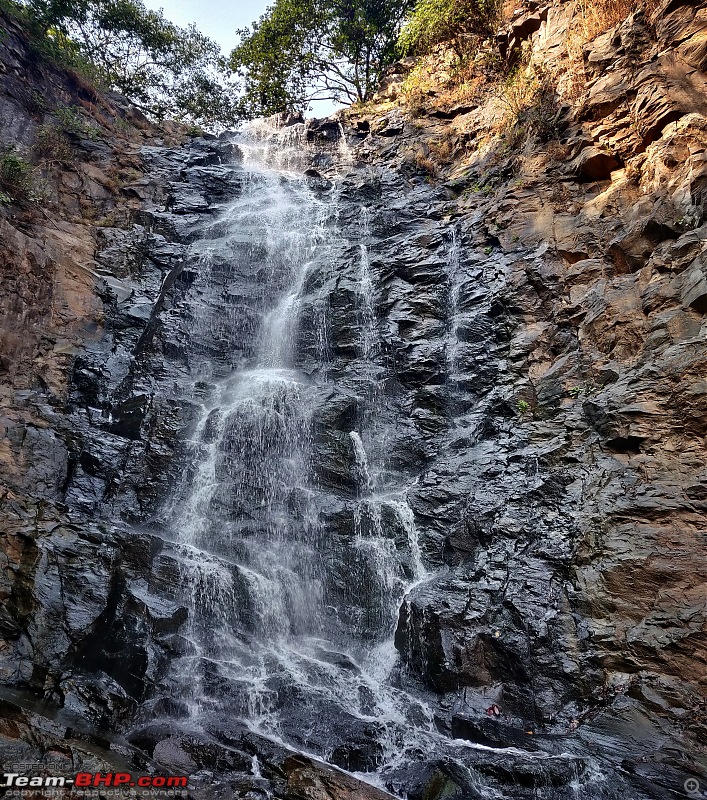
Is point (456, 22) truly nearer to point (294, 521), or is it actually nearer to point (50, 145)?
point (50, 145)

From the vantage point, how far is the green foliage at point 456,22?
58.0ft

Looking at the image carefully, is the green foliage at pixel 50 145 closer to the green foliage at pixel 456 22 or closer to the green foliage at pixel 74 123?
the green foliage at pixel 74 123

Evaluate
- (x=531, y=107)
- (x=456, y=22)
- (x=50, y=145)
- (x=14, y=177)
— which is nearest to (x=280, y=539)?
(x=14, y=177)

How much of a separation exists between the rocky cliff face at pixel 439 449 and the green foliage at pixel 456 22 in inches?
113

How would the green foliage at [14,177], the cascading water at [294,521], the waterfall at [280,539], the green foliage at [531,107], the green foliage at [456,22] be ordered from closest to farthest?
1. the cascading water at [294,521]
2. the waterfall at [280,539]
3. the green foliage at [14,177]
4. the green foliage at [531,107]
5. the green foliage at [456,22]

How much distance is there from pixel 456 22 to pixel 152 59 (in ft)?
47.0

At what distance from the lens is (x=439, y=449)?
1101 centimetres

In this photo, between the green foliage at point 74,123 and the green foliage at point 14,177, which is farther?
the green foliage at point 74,123

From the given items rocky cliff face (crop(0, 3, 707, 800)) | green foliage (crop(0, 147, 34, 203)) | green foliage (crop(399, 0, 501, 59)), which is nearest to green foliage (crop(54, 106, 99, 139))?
rocky cliff face (crop(0, 3, 707, 800))

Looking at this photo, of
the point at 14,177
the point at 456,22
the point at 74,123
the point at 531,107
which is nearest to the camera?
the point at 14,177

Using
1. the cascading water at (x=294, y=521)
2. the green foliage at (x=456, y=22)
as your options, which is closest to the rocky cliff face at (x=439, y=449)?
the cascading water at (x=294, y=521)

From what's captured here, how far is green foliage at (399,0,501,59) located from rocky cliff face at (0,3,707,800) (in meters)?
2.86

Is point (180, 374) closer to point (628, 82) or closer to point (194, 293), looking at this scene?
point (194, 293)

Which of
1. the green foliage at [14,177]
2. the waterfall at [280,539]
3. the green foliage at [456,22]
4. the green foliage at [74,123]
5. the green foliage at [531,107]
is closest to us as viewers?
the waterfall at [280,539]
